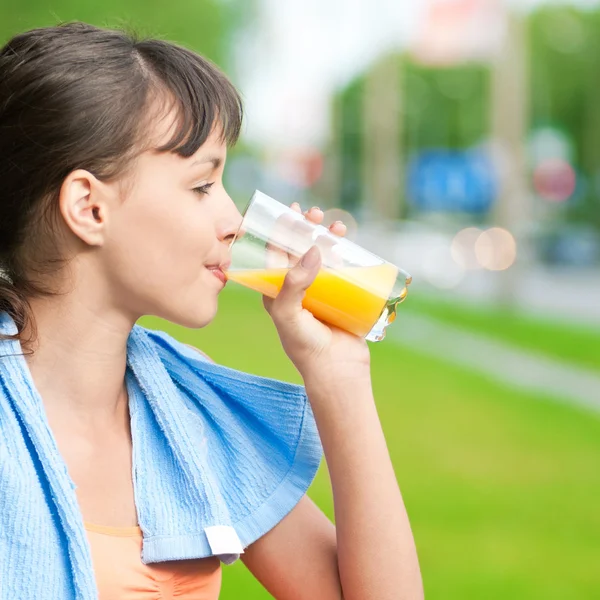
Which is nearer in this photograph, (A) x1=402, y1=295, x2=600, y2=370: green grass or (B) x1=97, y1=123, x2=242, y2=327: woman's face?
(B) x1=97, y1=123, x2=242, y2=327: woman's face

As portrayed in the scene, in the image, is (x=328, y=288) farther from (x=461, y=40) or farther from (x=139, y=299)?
(x=461, y=40)

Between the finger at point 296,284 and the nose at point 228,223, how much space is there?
0.14 m

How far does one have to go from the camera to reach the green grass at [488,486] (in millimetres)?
5609

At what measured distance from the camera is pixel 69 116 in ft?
6.59

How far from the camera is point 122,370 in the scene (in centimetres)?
221

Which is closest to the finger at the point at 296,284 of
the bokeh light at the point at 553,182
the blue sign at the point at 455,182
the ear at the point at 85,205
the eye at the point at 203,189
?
the eye at the point at 203,189

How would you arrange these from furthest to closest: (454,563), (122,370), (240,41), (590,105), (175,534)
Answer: (590,105) < (240,41) < (454,563) < (122,370) < (175,534)

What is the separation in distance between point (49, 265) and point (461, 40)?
60.9 feet

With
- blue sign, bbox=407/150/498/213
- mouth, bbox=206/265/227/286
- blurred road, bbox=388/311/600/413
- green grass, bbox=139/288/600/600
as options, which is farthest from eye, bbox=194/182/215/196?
blue sign, bbox=407/150/498/213

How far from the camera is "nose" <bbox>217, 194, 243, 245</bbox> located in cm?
212

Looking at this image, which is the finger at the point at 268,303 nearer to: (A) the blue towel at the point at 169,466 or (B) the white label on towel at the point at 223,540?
(A) the blue towel at the point at 169,466

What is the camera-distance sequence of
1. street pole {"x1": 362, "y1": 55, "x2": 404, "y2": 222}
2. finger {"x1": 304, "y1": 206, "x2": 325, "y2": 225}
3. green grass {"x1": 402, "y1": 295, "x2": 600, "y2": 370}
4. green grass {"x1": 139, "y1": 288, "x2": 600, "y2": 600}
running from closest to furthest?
finger {"x1": 304, "y1": 206, "x2": 325, "y2": 225} < green grass {"x1": 139, "y1": 288, "x2": 600, "y2": 600} < green grass {"x1": 402, "y1": 295, "x2": 600, "y2": 370} < street pole {"x1": 362, "y1": 55, "x2": 404, "y2": 222}

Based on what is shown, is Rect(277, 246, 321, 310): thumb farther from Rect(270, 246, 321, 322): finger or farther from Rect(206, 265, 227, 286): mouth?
Rect(206, 265, 227, 286): mouth

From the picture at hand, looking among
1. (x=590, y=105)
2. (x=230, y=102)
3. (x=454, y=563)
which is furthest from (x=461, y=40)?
(x=590, y=105)
